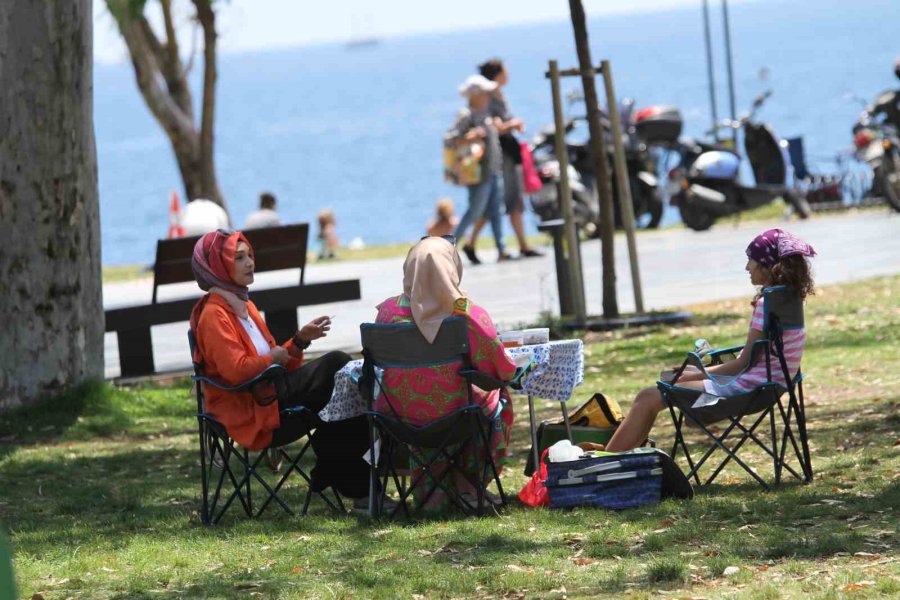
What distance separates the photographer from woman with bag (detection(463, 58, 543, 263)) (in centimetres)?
1739

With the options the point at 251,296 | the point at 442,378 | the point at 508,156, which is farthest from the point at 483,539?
the point at 508,156

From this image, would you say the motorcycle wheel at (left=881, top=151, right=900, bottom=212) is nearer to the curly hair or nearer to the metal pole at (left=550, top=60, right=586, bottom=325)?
the metal pole at (left=550, top=60, right=586, bottom=325)

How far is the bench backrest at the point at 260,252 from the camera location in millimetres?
11070

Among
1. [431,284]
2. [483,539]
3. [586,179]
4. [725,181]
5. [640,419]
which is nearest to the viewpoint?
[483,539]

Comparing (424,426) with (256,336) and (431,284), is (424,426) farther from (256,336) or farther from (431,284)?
(256,336)

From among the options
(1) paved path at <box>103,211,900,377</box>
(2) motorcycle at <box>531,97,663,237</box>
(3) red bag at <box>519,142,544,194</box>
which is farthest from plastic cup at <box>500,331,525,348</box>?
(2) motorcycle at <box>531,97,663,237</box>

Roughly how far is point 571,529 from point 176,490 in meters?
2.43

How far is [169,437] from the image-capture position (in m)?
9.55

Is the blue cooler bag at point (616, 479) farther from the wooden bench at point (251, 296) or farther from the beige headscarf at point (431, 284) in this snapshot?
the wooden bench at point (251, 296)

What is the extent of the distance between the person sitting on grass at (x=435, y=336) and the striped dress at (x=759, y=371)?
2.88ft

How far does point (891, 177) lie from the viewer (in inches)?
774

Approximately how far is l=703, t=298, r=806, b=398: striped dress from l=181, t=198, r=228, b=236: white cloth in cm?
919

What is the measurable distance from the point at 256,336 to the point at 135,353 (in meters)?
4.79

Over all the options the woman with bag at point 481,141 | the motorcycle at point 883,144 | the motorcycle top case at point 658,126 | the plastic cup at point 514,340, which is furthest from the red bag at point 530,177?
the plastic cup at point 514,340
